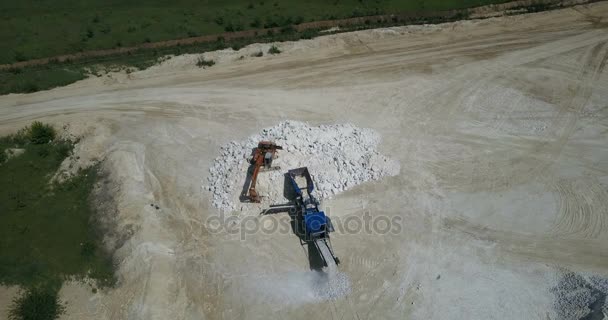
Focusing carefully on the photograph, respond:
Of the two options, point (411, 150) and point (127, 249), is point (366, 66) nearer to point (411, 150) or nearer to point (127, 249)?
point (411, 150)

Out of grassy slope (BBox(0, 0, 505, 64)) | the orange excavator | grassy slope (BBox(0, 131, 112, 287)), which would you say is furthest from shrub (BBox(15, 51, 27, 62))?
the orange excavator

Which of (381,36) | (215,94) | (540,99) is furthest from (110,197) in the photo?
(540,99)

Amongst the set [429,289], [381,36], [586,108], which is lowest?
[429,289]

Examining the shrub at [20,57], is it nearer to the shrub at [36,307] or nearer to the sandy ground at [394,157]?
the sandy ground at [394,157]

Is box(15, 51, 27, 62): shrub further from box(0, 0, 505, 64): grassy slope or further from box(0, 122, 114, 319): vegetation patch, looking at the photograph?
box(0, 122, 114, 319): vegetation patch

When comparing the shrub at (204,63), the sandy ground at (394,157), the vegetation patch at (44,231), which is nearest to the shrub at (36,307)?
Answer: the vegetation patch at (44,231)

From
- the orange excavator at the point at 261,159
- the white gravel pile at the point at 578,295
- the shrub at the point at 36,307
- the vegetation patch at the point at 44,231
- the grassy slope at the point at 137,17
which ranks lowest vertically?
the white gravel pile at the point at 578,295
